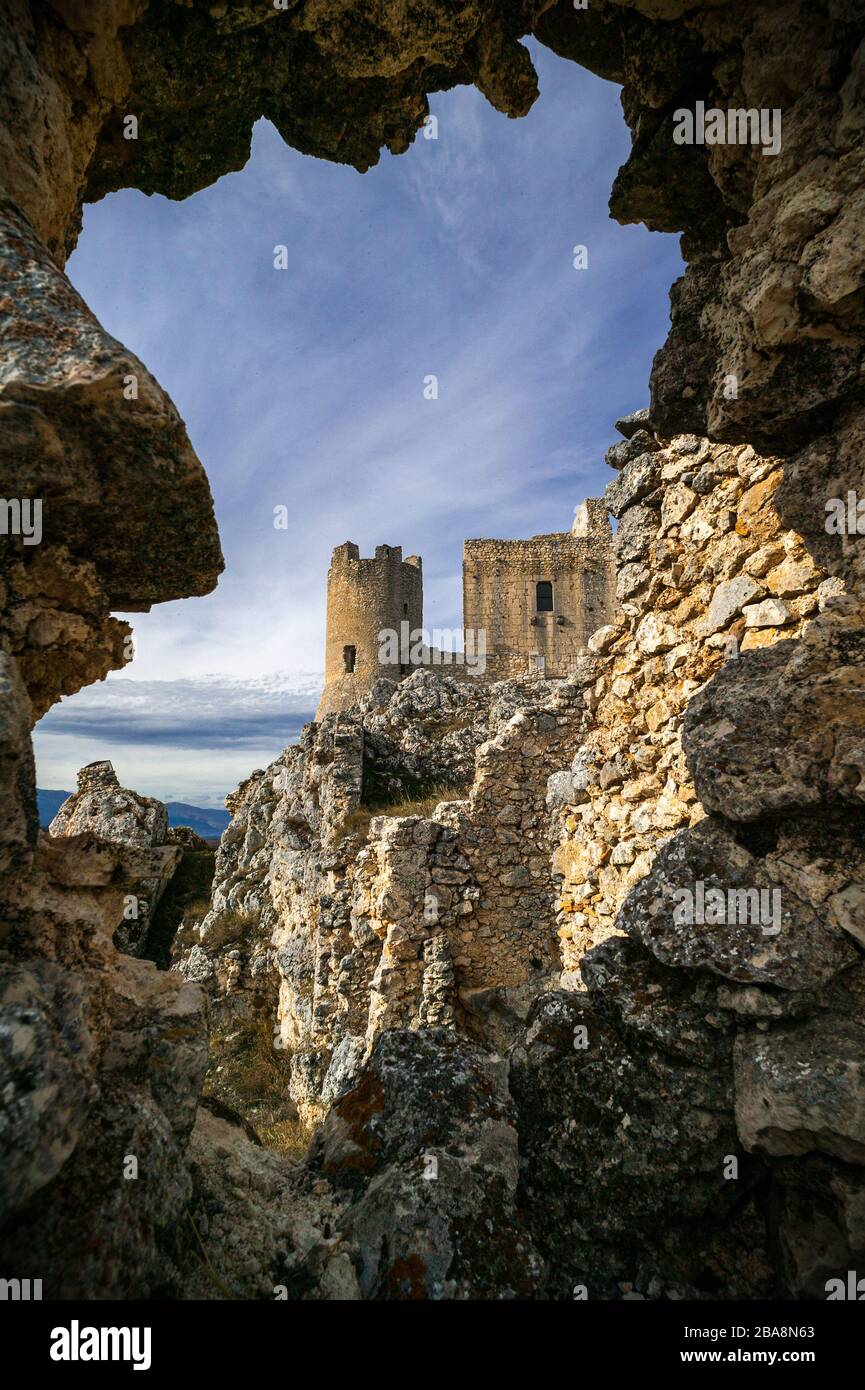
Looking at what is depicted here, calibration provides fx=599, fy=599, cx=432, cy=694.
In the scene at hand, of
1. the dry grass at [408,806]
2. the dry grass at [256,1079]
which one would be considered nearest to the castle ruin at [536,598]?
the dry grass at [408,806]

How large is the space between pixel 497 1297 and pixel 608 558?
27588mm

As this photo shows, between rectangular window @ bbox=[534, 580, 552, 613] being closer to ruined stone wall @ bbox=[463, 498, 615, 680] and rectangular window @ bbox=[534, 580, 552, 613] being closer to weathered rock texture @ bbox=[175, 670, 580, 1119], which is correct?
ruined stone wall @ bbox=[463, 498, 615, 680]

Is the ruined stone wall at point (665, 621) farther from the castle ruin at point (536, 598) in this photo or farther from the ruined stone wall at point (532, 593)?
the ruined stone wall at point (532, 593)

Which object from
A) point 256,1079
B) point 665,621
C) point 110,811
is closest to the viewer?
Result: point 665,621

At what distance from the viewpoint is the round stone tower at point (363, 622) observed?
102 feet

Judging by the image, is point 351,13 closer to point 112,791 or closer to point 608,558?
point 112,791

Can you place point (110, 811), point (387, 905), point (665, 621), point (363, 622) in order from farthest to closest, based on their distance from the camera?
1. point (363, 622)
2. point (110, 811)
3. point (387, 905)
4. point (665, 621)

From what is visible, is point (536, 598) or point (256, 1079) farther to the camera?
point (536, 598)

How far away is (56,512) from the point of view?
2.00 m

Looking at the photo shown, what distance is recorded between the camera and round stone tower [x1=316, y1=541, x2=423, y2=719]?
102ft

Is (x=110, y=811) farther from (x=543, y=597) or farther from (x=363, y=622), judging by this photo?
(x=363, y=622)

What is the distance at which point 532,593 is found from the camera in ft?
89.5

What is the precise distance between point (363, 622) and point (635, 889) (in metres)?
29.8

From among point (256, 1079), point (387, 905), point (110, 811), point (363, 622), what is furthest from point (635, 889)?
point (363, 622)
